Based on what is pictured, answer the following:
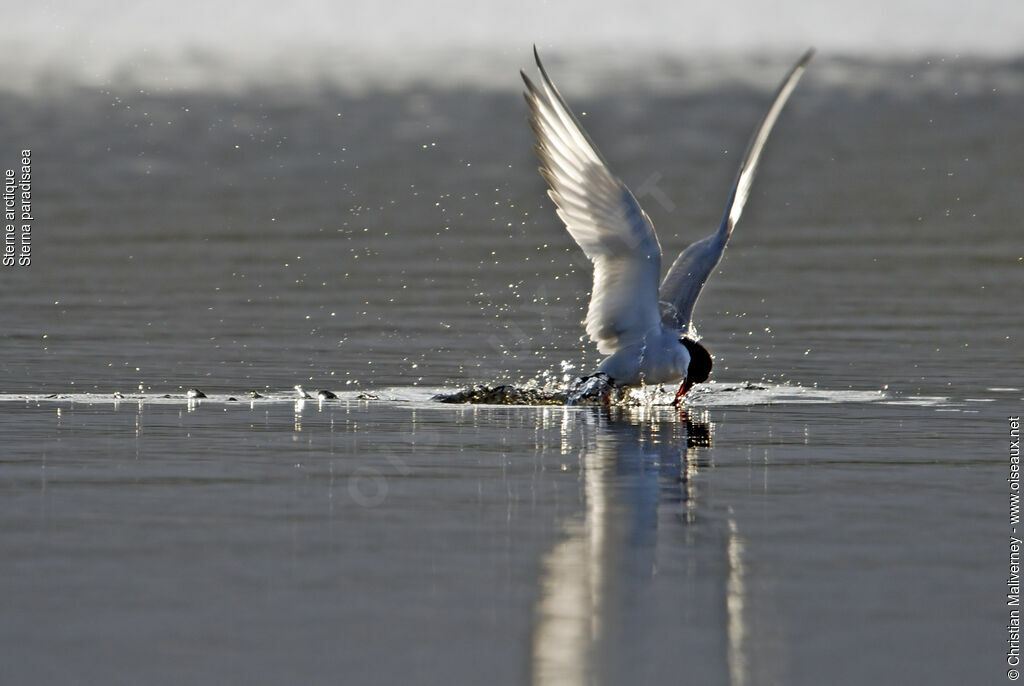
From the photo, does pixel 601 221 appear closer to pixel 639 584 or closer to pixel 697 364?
pixel 697 364

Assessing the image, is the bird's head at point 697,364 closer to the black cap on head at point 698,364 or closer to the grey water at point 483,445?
the black cap on head at point 698,364

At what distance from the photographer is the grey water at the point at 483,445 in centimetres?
600

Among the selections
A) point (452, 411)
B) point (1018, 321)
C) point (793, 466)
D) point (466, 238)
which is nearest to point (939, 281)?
point (1018, 321)

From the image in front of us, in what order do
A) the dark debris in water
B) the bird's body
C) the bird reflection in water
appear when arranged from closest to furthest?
the bird reflection in water
the dark debris in water
the bird's body

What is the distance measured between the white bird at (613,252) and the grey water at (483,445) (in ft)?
1.25

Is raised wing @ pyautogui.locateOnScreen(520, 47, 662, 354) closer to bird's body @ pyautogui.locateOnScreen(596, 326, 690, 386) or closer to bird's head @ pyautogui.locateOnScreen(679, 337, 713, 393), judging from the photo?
bird's body @ pyautogui.locateOnScreen(596, 326, 690, 386)

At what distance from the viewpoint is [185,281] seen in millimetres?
20016

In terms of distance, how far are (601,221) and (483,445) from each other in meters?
2.75

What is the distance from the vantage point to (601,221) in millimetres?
12617

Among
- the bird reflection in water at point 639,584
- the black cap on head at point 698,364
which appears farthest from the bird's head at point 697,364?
the bird reflection in water at point 639,584

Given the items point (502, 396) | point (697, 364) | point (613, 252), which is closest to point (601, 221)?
point (613, 252)

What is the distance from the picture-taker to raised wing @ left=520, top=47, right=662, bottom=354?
1248 cm

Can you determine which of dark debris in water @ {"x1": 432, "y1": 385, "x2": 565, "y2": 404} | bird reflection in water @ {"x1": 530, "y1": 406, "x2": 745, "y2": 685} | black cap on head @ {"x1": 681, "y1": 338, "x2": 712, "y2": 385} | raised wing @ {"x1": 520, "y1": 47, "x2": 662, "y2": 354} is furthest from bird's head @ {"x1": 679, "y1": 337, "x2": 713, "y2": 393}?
bird reflection in water @ {"x1": 530, "y1": 406, "x2": 745, "y2": 685}

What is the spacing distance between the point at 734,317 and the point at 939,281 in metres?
3.41
